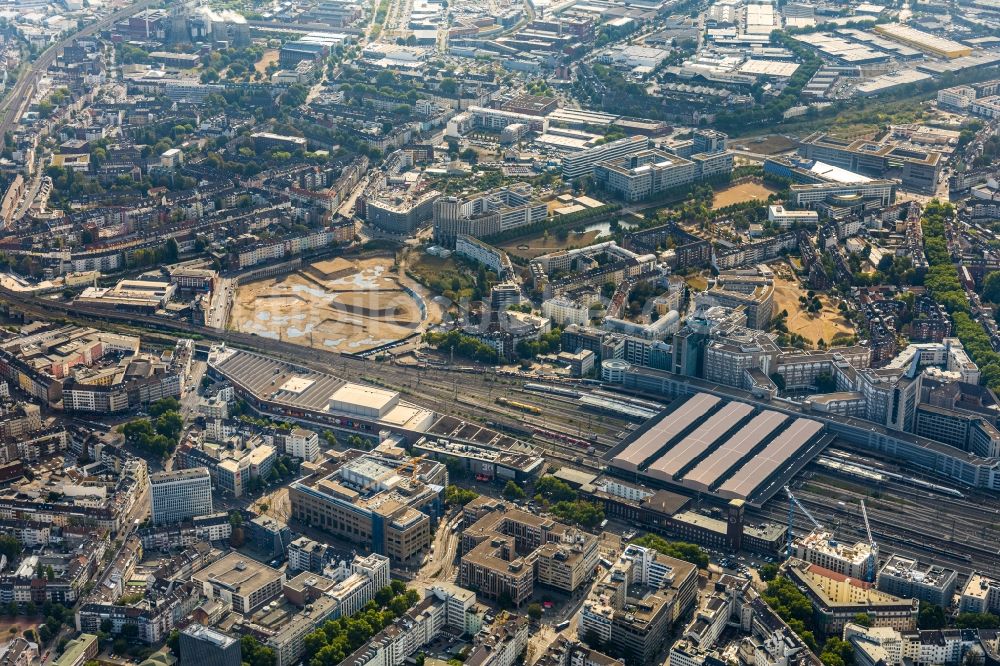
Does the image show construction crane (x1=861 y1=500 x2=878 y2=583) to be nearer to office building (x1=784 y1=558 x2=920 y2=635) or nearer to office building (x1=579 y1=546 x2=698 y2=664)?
office building (x1=784 y1=558 x2=920 y2=635)

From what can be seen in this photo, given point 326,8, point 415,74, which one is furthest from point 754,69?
point 326,8

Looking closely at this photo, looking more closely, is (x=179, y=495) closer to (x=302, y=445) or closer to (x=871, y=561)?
(x=302, y=445)

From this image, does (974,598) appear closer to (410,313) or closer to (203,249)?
(410,313)

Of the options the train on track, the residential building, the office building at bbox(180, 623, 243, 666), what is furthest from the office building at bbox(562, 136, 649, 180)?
the residential building

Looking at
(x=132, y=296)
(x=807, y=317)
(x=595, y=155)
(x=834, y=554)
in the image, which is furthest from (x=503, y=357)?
(x=595, y=155)

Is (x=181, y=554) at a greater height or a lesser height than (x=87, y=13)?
lesser

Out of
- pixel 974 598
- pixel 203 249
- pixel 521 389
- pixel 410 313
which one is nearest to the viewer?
pixel 974 598

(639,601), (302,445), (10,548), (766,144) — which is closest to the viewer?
(639,601)
